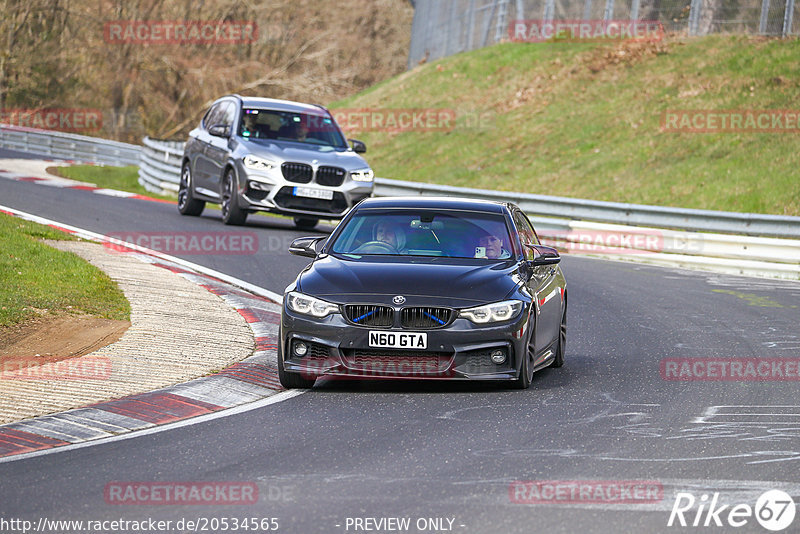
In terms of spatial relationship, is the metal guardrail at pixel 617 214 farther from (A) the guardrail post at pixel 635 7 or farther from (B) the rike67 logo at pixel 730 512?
(B) the rike67 logo at pixel 730 512

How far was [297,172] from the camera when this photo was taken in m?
20.2

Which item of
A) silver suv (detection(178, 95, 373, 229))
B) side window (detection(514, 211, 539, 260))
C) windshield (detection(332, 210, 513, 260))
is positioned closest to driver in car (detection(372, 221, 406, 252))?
windshield (detection(332, 210, 513, 260))

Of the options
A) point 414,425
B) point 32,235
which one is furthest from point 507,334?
point 32,235

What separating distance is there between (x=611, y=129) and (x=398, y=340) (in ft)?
87.0

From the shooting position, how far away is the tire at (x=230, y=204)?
803 inches

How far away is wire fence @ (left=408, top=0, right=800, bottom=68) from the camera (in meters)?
35.0

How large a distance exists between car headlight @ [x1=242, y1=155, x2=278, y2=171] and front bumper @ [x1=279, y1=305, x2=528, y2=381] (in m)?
11.2

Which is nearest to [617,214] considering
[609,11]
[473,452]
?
[609,11]

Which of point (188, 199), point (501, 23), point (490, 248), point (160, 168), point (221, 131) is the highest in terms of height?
point (501, 23)

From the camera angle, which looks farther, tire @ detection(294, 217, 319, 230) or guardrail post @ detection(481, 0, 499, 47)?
guardrail post @ detection(481, 0, 499, 47)

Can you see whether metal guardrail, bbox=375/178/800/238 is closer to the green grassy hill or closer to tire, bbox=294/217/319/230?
tire, bbox=294/217/319/230

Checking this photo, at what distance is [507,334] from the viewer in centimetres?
902

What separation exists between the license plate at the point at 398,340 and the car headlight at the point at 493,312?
348mm

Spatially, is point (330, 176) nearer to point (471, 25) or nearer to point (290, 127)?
point (290, 127)
